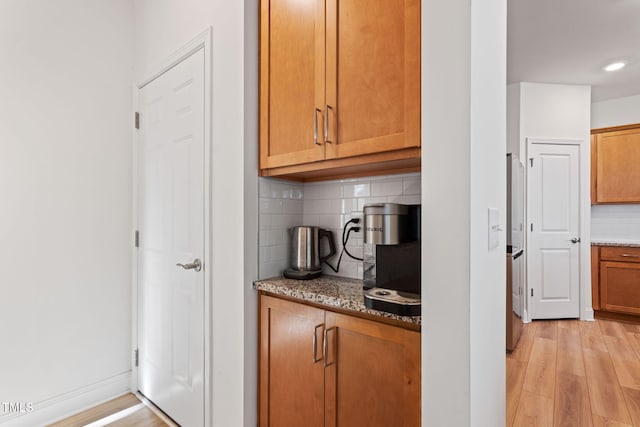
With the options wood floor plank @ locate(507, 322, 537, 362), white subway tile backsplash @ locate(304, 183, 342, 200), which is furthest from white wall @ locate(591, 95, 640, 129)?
white subway tile backsplash @ locate(304, 183, 342, 200)

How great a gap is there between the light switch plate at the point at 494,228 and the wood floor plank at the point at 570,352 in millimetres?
2203

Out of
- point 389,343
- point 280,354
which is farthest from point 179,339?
point 389,343

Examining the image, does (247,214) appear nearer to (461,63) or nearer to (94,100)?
(461,63)

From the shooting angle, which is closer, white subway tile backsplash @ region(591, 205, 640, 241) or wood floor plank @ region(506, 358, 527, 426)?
wood floor plank @ region(506, 358, 527, 426)

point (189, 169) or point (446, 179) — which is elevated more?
point (189, 169)

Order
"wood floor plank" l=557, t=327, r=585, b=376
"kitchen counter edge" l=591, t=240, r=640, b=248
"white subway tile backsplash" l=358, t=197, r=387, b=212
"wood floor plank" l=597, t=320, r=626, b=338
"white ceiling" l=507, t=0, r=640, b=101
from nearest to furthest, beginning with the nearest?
"white subway tile backsplash" l=358, t=197, r=387, b=212, "white ceiling" l=507, t=0, r=640, b=101, "wood floor plank" l=557, t=327, r=585, b=376, "wood floor plank" l=597, t=320, r=626, b=338, "kitchen counter edge" l=591, t=240, r=640, b=248

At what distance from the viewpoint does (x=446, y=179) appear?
0.91 meters

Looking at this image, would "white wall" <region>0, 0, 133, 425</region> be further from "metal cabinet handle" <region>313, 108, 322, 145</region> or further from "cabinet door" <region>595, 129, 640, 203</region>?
"cabinet door" <region>595, 129, 640, 203</region>

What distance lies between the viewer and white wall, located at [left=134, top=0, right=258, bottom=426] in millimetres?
1479

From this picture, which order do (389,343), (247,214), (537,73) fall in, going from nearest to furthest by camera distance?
(389,343)
(247,214)
(537,73)

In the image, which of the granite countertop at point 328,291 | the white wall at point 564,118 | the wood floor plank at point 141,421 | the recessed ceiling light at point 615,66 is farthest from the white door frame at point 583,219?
the wood floor plank at point 141,421

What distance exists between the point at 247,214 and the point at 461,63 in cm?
Result: 102

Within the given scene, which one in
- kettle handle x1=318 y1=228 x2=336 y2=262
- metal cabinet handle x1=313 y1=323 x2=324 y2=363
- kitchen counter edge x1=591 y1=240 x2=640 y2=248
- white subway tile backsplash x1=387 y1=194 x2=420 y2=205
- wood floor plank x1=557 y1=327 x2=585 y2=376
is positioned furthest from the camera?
kitchen counter edge x1=591 y1=240 x2=640 y2=248

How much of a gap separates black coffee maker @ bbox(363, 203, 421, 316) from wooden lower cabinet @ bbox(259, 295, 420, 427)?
0.13m
